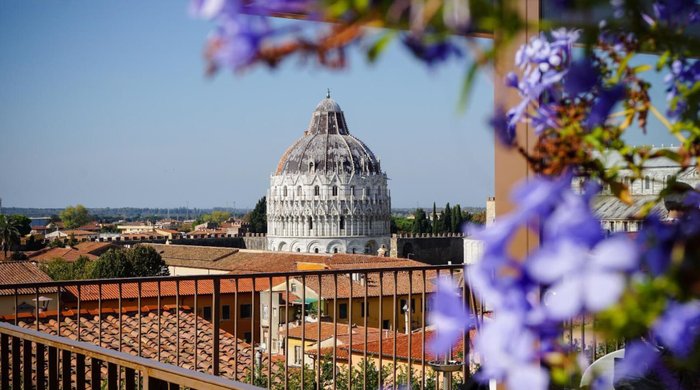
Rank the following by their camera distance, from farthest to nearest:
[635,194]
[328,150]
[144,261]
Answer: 1. [328,150]
2. [144,261]
3. [635,194]

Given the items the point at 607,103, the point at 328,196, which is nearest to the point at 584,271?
the point at 607,103

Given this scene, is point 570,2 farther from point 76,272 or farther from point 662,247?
point 76,272

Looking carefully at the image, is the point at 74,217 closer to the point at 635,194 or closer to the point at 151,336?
the point at 151,336

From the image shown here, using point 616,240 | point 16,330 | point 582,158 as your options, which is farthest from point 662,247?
point 16,330

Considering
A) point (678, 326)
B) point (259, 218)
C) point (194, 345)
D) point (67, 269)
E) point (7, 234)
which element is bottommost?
point (67, 269)

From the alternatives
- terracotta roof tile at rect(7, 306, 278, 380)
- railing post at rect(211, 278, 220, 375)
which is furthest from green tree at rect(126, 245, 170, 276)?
railing post at rect(211, 278, 220, 375)

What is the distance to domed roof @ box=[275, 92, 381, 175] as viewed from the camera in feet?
257

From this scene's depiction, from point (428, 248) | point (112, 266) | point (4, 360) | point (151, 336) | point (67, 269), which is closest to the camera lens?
point (4, 360)

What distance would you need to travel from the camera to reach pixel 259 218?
89.8m

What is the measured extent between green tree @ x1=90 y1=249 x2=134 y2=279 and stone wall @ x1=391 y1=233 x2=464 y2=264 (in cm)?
3021

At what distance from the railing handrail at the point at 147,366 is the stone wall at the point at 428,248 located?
69572mm

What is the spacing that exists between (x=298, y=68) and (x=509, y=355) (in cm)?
21

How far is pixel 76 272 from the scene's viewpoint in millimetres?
47594

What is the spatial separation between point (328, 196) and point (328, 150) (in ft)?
14.8
